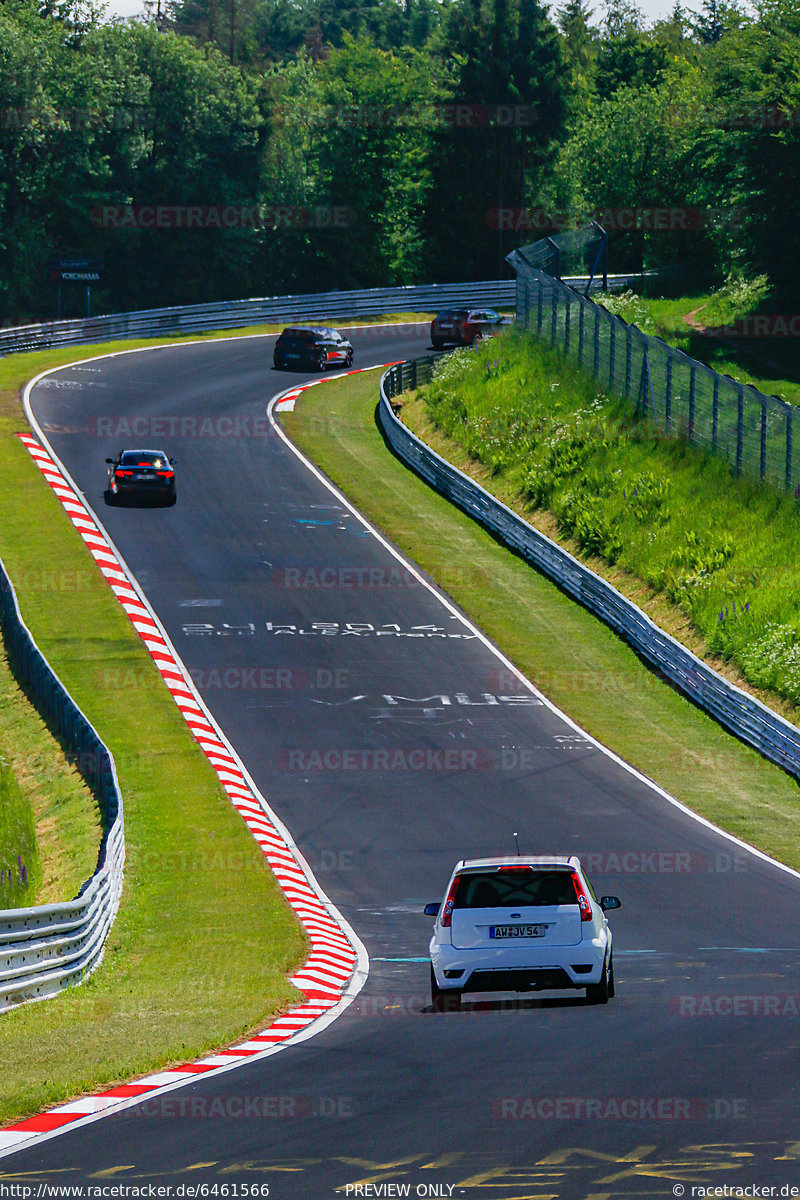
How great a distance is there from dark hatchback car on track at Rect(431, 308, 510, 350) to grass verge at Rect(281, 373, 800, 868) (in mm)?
14343

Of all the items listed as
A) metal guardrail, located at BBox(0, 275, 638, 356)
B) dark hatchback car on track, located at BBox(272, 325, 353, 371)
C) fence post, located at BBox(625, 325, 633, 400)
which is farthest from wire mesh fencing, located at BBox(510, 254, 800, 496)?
metal guardrail, located at BBox(0, 275, 638, 356)

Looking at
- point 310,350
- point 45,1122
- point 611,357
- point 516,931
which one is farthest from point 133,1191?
point 310,350

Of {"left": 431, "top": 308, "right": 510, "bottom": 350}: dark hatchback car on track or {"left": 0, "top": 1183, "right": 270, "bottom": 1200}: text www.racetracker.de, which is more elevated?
{"left": 431, "top": 308, "right": 510, "bottom": 350}: dark hatchback car on track

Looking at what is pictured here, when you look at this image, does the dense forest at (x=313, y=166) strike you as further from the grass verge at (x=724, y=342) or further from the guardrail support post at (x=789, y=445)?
the guardrail support post at (x=789, y=445)

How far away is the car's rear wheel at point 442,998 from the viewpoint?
14.2 metres

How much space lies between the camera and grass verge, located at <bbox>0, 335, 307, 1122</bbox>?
12.4 m

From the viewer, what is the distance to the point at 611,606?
38.9m

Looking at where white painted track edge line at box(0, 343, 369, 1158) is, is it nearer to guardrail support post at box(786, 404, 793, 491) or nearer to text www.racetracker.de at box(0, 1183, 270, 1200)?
text www.racetracker.de at box(0, 1183, 270, 1200)

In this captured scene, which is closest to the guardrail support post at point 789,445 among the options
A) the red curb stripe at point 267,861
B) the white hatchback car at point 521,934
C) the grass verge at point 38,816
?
the red curb stripe at point 267,861

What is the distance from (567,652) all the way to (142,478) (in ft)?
49.4

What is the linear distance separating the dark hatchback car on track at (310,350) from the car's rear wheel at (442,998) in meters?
53.5

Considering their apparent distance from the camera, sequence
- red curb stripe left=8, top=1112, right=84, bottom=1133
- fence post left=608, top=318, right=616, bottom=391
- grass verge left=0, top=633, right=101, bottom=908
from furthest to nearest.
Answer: fence post left=608, top=318, right=616, bottom=391 < grass verge left=0, top=633, right=101, bottom=908 < red curb stripe left=8, top=1112, right=84, bottom=1133

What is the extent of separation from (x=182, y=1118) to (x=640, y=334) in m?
40.2

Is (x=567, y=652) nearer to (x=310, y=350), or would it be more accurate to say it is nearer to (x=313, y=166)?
(x=310, y=350)
